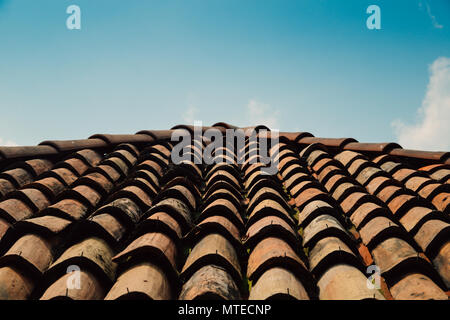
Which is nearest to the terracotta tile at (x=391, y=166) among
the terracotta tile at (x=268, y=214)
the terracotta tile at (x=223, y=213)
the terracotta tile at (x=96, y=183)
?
the terracotta tile at (x=268, y=214)

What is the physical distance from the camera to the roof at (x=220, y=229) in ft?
7.69

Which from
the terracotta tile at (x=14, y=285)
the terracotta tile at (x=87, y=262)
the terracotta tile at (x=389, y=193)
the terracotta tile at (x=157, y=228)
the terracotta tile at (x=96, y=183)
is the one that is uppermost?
the terracotta tile at (x=96, y=183)

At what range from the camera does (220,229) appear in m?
2.98

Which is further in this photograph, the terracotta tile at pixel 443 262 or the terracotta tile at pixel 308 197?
the terracotta tile at pixel 308 197

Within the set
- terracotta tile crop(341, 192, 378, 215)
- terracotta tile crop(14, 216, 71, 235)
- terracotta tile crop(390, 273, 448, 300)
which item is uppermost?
terracotta tile crop(341, 192, 378, 215)

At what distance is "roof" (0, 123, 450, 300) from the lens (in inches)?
92.3

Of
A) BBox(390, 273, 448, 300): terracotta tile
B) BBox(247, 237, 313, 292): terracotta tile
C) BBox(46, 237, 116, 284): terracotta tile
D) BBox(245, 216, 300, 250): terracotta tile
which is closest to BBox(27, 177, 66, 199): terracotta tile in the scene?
BBox(46, 237, 116, 284): terracotta tile

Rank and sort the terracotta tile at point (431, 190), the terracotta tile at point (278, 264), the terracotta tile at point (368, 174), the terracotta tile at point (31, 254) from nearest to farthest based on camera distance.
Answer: the terracotta tile at point (278, 264) → the terracotta tile at point (31, 254) → the terracotta tile at point (431, 190) → the terracotta tile at point (368, 174)

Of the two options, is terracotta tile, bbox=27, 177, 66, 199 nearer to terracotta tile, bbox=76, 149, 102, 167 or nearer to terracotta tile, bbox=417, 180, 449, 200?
terracotta tile, bbox=76, 149, 102, 167

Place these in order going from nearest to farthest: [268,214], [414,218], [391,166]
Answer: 1. [414,218]
2. [268,214]
3. [391,166]

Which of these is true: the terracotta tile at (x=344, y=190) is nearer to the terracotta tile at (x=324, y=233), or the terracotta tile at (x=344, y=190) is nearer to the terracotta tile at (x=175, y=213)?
the terracotta tile at (x=324, y=233)

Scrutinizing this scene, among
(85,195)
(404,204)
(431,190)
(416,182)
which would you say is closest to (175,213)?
(85,195)

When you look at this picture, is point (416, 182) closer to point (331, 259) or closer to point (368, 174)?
point (368, 174)

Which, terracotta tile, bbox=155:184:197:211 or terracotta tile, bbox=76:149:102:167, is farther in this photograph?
terracotta tile, bbox=76:149:102:167
